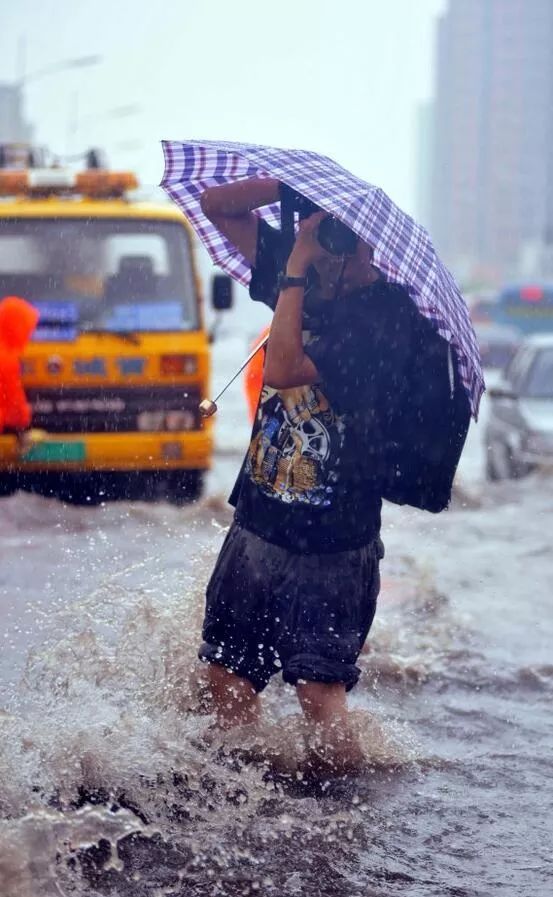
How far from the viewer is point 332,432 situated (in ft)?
12.8

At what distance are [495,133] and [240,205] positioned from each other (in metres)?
140

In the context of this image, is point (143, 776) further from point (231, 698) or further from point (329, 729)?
point (329, 729)

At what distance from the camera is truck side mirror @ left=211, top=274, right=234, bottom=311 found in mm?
10758

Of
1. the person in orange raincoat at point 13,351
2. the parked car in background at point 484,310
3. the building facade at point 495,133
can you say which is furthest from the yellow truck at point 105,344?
the building facade at point 495,133

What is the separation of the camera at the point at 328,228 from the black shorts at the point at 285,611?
2.66 feet

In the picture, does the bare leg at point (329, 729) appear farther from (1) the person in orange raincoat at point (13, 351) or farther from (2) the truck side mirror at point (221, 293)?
(2) the truck side mirror at point (221, 293)

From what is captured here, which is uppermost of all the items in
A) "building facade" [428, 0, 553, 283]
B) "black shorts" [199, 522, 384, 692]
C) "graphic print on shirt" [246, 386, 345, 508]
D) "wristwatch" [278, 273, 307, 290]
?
"wristwatch" [278, 273, 307, 290]

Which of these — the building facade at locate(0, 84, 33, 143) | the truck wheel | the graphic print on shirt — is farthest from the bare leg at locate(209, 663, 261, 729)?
the building facade at locate(0, 84, 33, 143)

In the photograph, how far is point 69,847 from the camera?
3525 mm

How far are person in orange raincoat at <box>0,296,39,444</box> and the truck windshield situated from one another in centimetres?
26

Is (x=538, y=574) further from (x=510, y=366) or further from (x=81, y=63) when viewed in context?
(x=81, y=63)

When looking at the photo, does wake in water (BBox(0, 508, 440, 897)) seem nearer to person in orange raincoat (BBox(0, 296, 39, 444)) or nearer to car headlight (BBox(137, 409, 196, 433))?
person in orange raincoat (BBox(0, 296, 39, 444))

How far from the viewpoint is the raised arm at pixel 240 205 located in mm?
4133

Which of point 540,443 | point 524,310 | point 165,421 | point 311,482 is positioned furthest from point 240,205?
point 524,310
